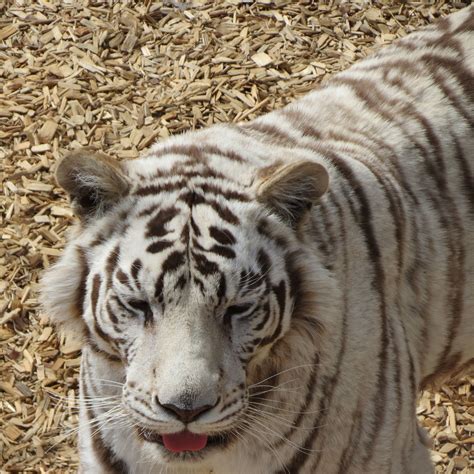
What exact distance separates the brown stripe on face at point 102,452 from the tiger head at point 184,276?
0.70 ft

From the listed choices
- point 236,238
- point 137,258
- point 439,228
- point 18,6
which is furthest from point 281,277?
point 18,6

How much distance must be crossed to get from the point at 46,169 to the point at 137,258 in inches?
90.7

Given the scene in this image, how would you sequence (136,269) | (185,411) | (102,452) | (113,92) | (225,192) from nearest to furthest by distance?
(185,411) → (136,269) → (225,192) → (102,452) → (113,92)

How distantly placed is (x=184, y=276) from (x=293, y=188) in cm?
37

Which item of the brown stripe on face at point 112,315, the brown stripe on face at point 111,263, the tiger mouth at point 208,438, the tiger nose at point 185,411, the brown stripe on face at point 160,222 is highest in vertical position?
the brown stripe on face at point 160,222

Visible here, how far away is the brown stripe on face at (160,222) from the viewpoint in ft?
8.95

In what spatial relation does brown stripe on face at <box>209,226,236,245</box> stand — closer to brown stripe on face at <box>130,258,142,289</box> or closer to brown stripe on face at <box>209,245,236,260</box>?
brown stripe on face at <box>209,245,236,260</box>

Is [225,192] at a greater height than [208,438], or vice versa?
[225,192]

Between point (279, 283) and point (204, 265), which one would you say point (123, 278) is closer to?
point (204, 265)

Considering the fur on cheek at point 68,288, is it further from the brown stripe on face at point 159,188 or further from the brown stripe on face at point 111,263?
the brown stripe on face at point 159,188

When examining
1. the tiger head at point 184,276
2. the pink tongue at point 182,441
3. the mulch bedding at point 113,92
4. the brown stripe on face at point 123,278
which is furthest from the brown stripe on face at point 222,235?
the mulch bedding at point 113,92

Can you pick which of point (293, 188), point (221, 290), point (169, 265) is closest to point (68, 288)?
point (169, 265)

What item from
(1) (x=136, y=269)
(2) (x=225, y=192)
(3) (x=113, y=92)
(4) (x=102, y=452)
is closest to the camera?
(1) (x=136, y=269)

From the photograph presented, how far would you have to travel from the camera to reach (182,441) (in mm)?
2730
